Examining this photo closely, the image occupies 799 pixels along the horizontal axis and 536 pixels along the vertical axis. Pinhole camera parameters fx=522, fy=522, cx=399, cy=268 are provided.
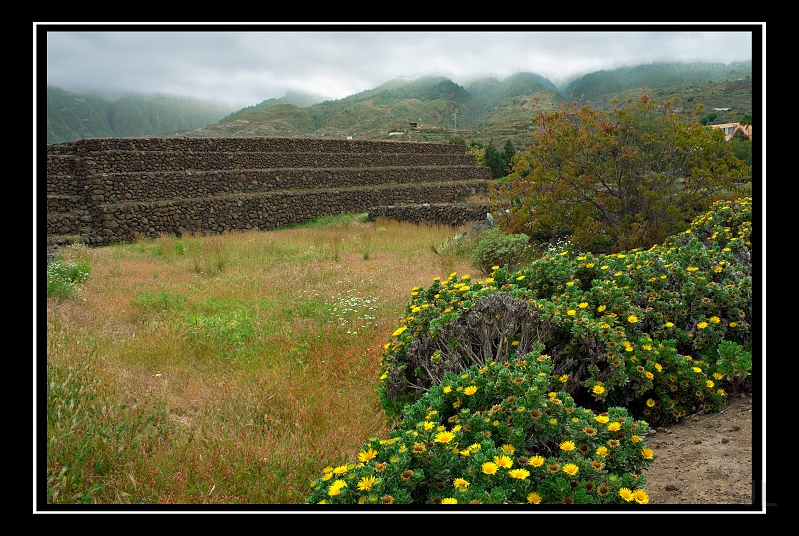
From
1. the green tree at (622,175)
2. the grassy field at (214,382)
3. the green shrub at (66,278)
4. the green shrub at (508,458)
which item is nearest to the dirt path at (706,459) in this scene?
the green shrub at (508,458)

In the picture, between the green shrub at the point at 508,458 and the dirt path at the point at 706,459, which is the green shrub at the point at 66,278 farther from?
the dirt path at the point at 706,459

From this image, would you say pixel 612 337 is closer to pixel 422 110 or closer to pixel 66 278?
pixel 66 278

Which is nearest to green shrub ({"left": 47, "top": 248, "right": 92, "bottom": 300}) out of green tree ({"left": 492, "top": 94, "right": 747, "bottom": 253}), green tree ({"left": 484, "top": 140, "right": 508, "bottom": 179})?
green tree ({"left": 492, "top": 94, "right": 747, "bottom": 253})

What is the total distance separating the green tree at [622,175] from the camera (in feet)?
28.7

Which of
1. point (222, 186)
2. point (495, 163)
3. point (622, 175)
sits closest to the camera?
point (622, 175)

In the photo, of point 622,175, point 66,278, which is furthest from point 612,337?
point 66,278

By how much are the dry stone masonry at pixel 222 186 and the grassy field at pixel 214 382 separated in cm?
998

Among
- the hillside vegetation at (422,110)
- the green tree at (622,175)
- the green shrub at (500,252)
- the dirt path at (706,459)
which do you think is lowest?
the dirt path at (706,459)

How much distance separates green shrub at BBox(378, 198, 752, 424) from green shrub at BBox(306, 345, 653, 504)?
773mm

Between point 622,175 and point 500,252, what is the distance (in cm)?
290

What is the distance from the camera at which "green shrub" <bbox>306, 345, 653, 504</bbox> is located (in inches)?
76.8

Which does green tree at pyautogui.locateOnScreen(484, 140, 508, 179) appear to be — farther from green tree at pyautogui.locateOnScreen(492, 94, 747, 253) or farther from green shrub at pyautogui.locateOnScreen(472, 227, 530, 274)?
green shrub at pyautogui.locateOnScreen(472, 227, 530, 274)

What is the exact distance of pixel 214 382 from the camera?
4.50 m
